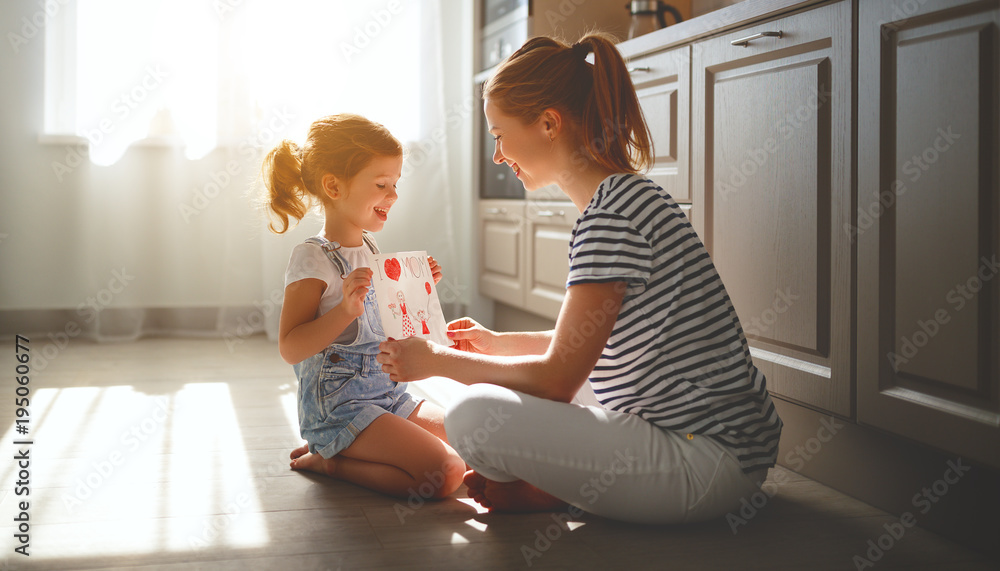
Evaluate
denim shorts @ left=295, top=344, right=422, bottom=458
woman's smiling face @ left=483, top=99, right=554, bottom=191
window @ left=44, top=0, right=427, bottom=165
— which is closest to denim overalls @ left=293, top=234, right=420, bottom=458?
denim shorts @ left=295, top=344, right=422, bottom=458

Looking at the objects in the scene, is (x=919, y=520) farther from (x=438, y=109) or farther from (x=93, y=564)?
(x=438, y=109)

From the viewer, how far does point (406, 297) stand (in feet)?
4.64

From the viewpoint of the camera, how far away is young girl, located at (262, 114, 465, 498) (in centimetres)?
142

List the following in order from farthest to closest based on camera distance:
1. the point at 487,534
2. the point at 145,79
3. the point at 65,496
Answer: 1. the point at 145,79
2. the point at 65,496
3. the point at 487,534

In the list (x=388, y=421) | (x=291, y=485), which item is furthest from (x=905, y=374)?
(x=291, y=485)

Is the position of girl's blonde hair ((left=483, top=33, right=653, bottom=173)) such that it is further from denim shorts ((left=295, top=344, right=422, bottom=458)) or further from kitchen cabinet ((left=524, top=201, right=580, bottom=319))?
kitchen cabinet ((left=524, top=201, right=580, bottom=319))

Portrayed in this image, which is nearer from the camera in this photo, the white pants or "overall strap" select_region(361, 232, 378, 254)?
the white pants

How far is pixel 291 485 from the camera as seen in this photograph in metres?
1.47

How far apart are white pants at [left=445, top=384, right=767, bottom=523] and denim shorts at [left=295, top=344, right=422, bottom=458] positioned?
32 centimetres

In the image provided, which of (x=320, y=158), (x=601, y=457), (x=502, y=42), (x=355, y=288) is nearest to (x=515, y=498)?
(x=601, y=457)

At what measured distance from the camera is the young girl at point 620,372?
3.85 ft

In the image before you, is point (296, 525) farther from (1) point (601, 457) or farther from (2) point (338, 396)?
(1) point (601, 457)

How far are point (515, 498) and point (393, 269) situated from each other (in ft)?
1.43

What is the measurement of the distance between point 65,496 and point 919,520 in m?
1.41
